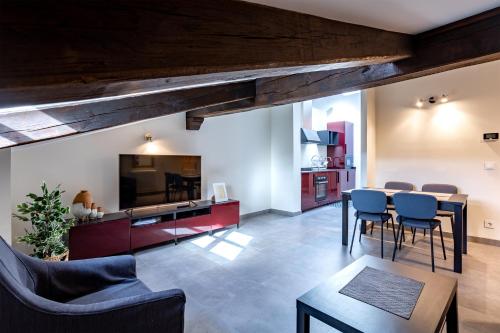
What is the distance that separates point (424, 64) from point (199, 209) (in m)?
3.40

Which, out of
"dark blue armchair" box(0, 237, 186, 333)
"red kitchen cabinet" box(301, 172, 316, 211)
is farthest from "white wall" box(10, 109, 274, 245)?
A: "dark blue armchair" box(0, 237, 186, 333)

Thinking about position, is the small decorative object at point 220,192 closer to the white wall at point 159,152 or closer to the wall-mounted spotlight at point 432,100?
the white wall at point 159,152

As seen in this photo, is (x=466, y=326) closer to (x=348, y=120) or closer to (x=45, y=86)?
(x=45, y=86)

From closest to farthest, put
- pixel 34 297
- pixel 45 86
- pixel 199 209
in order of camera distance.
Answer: pixel 45 86
pixel 34 297
pixel 199 209

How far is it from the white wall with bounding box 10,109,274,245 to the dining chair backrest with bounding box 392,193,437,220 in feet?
9.48

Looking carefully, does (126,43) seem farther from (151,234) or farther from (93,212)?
(151,234)

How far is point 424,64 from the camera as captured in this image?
1.98 m

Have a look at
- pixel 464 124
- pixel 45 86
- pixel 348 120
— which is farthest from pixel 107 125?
pixel 348 120

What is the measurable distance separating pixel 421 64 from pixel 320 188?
4695 mm

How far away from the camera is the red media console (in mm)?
3039

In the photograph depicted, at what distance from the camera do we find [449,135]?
4070mm

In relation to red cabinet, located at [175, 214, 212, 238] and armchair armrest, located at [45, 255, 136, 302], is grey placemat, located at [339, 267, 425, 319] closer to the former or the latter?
armchair armrest, located at [45, 255, 136, 302]

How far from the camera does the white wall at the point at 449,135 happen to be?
3.75 m

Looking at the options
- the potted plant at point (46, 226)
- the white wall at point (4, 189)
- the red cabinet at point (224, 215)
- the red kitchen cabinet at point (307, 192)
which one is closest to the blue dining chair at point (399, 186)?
the red kitchen cabinet at point (307, 192)
